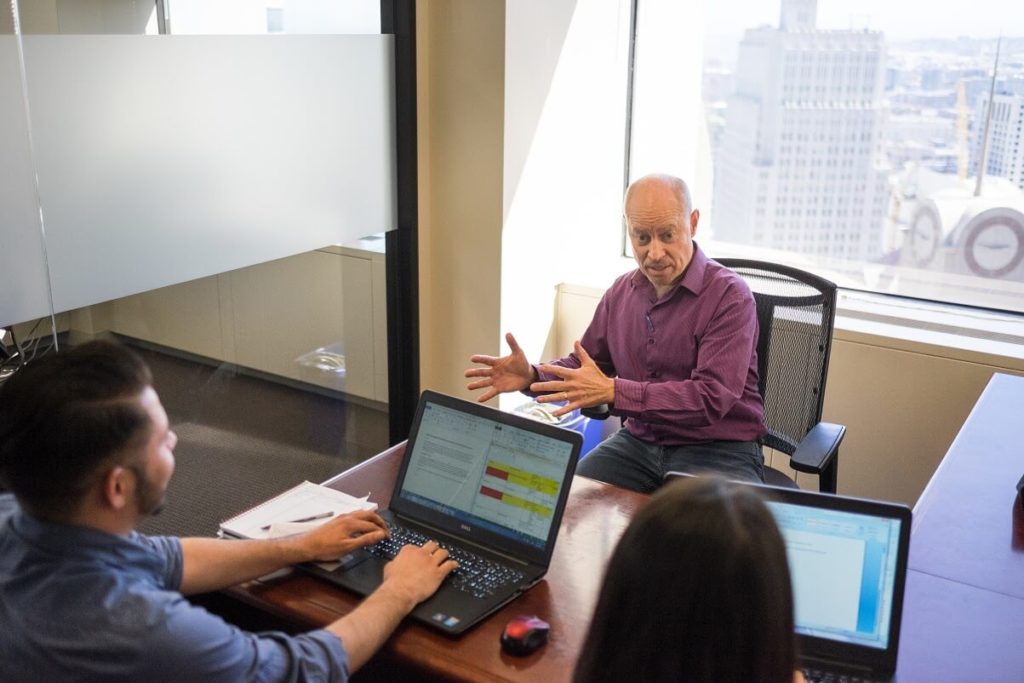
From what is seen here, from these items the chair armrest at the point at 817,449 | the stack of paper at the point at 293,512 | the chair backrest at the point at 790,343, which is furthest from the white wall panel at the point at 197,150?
the chair armrest at the point at 817,449

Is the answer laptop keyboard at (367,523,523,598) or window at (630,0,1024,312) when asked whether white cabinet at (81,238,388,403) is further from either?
window at (630,0,1024,312)

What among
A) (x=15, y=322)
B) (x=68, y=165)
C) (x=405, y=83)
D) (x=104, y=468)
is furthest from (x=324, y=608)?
(x=405, y=83)

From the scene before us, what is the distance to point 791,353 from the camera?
274 cm

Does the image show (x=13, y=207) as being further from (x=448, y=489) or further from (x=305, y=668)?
(x=305, y=668)

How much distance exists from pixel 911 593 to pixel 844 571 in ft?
0.95

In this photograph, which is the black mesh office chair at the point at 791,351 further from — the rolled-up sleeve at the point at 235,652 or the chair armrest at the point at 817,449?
the rolled-up sleeve at the point at 235,652

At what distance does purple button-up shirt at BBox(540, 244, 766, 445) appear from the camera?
99.6 inches

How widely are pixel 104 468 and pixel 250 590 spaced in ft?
1.63

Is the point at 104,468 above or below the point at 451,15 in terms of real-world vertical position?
below

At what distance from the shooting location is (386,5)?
337 centimetres

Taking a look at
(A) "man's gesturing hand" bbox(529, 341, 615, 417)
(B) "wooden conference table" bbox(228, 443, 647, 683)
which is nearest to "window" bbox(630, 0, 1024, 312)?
(A) "man's gesturing hand" bbox(529, 341, 615, 417)

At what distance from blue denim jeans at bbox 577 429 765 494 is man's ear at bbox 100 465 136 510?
1.44 m

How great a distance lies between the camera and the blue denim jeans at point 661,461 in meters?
2.60

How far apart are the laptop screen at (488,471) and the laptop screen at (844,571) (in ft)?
1.40
